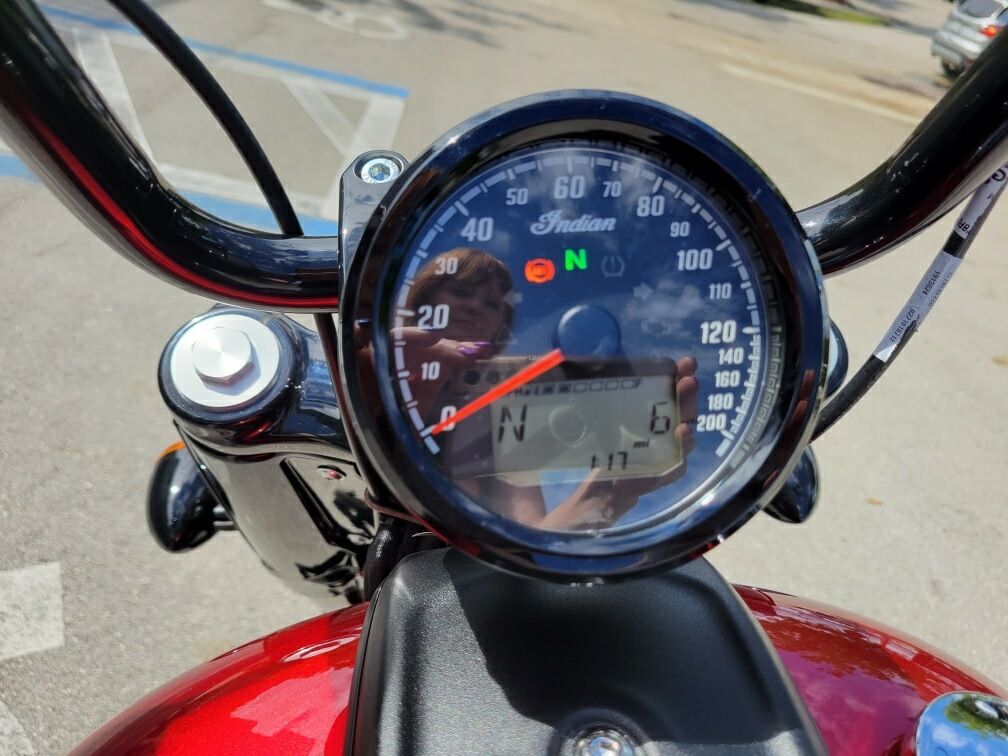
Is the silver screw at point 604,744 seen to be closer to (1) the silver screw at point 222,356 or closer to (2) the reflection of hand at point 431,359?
(2) the reflection of hand at point 431,359

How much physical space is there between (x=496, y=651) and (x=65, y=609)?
6.57 ft

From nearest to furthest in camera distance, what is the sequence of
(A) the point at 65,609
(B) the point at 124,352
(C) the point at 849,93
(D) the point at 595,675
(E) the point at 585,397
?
(D) the point at 595,675
(E) the point at 585,397
(A) the point at 65,609
(B) the point at 124,352
(C) the point at 849,93

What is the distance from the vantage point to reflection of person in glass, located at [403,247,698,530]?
0.84 m

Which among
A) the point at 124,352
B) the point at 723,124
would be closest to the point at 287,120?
the point at 124,352

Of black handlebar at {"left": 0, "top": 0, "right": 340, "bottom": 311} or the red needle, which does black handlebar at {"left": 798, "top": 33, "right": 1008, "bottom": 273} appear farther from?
black handlebar at {"left": 0, "top": 0, "right": 340, "bottom": 311}

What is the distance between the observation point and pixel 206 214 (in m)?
0.82

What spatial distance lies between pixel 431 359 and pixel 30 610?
2.00 metres

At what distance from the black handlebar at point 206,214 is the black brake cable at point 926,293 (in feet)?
0.25

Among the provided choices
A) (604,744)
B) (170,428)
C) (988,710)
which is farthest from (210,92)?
(170,428)

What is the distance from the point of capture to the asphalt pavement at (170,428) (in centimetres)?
233

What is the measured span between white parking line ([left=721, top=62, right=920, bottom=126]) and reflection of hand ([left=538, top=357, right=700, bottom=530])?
8214 millimetres

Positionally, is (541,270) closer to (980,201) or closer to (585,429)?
(585,429)

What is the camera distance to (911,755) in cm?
81

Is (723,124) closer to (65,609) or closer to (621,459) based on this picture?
(65,609)
